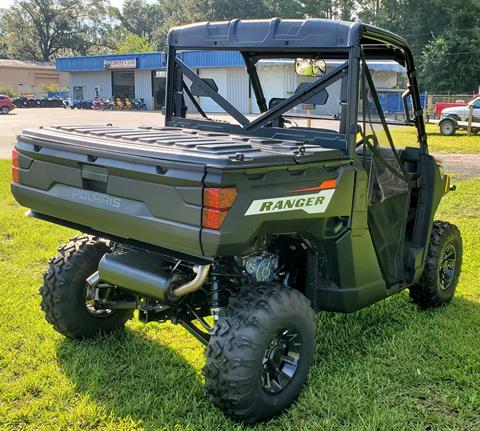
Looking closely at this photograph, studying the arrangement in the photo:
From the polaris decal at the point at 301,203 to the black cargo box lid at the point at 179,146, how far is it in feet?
0.52

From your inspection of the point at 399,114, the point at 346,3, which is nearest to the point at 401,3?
the point at 346,3

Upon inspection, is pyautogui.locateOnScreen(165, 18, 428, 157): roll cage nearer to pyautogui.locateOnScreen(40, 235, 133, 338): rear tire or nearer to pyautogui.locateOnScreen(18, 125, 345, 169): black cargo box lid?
pyautogui.locateOnScreen(18, 125, 345, 169): black cargo box lid

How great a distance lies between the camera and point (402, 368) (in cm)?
371

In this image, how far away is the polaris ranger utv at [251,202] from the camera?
2.83 metres

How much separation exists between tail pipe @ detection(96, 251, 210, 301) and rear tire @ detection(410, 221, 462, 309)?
7.13ft

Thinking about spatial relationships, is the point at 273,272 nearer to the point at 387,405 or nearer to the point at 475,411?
the point at 387,405

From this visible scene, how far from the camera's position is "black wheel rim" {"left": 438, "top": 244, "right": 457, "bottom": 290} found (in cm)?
470

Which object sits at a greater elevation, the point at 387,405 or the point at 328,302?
the point at 328,302

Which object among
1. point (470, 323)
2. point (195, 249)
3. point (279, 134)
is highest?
point (279, 134)

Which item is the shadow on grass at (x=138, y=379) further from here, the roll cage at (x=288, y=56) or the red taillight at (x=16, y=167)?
the roll cage at (x=288, y=56)

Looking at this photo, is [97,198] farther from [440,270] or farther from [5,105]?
[5,105]

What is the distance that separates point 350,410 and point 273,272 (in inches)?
35.1

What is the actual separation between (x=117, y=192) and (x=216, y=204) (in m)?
0.65

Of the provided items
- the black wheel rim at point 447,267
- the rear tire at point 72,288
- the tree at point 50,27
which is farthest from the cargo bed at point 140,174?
the tree at point 50,27
